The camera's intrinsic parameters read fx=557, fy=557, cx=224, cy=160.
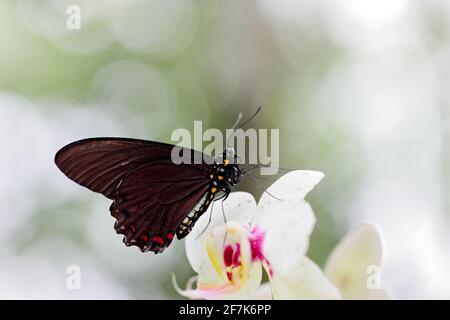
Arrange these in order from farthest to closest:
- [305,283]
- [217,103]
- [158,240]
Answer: [217,103] → [158,240] → [305,283]

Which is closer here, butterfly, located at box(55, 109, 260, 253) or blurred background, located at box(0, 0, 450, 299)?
butterfly, located at box(55, 109, 260, 253)

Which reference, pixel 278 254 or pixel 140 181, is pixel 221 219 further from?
pixel 140 181

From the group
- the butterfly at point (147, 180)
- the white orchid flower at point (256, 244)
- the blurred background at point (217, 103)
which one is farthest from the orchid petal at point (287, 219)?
the blurred background at point (217, 103)

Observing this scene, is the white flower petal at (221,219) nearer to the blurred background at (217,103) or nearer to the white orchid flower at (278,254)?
the white orchid flower at (278,254)

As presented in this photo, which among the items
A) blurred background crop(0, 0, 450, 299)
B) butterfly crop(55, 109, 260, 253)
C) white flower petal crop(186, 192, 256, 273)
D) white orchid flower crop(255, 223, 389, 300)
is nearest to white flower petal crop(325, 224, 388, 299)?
white orchid flower crop(255, 223, 389, 300)

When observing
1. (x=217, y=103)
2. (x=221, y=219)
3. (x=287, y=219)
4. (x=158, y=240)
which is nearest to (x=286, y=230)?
(x=287, y=219)

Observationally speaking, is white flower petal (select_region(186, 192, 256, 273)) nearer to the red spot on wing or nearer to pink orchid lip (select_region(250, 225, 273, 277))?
pink orchid lip (select_region(250, 225, 273, 277))

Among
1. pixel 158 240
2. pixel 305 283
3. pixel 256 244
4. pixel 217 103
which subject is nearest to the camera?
pixel 305 283
